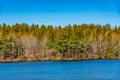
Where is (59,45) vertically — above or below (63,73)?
above

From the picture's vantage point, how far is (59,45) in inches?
4646

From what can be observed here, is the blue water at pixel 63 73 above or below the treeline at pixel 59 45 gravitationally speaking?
below

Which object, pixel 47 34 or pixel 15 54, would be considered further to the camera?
pixel 47 34

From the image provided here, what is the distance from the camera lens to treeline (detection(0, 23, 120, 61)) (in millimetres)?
117188

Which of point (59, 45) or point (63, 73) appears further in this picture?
point (59, 45)

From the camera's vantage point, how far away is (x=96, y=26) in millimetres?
141250

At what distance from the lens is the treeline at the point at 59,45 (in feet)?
384

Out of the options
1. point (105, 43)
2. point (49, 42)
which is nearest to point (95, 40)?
point (105, 43)

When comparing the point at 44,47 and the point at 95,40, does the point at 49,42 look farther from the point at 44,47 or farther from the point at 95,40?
the point at 95,40

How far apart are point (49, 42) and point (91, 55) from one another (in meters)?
13.4

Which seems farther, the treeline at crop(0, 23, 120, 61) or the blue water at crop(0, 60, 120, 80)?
the treeline at crop(0, 23, 120, 61)

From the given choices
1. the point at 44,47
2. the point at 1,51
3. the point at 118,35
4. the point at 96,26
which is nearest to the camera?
the point at 1,51

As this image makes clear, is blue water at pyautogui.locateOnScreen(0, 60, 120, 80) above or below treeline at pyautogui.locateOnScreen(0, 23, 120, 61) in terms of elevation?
below

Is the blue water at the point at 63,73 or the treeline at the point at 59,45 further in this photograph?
the treeline at the point at 59,45
